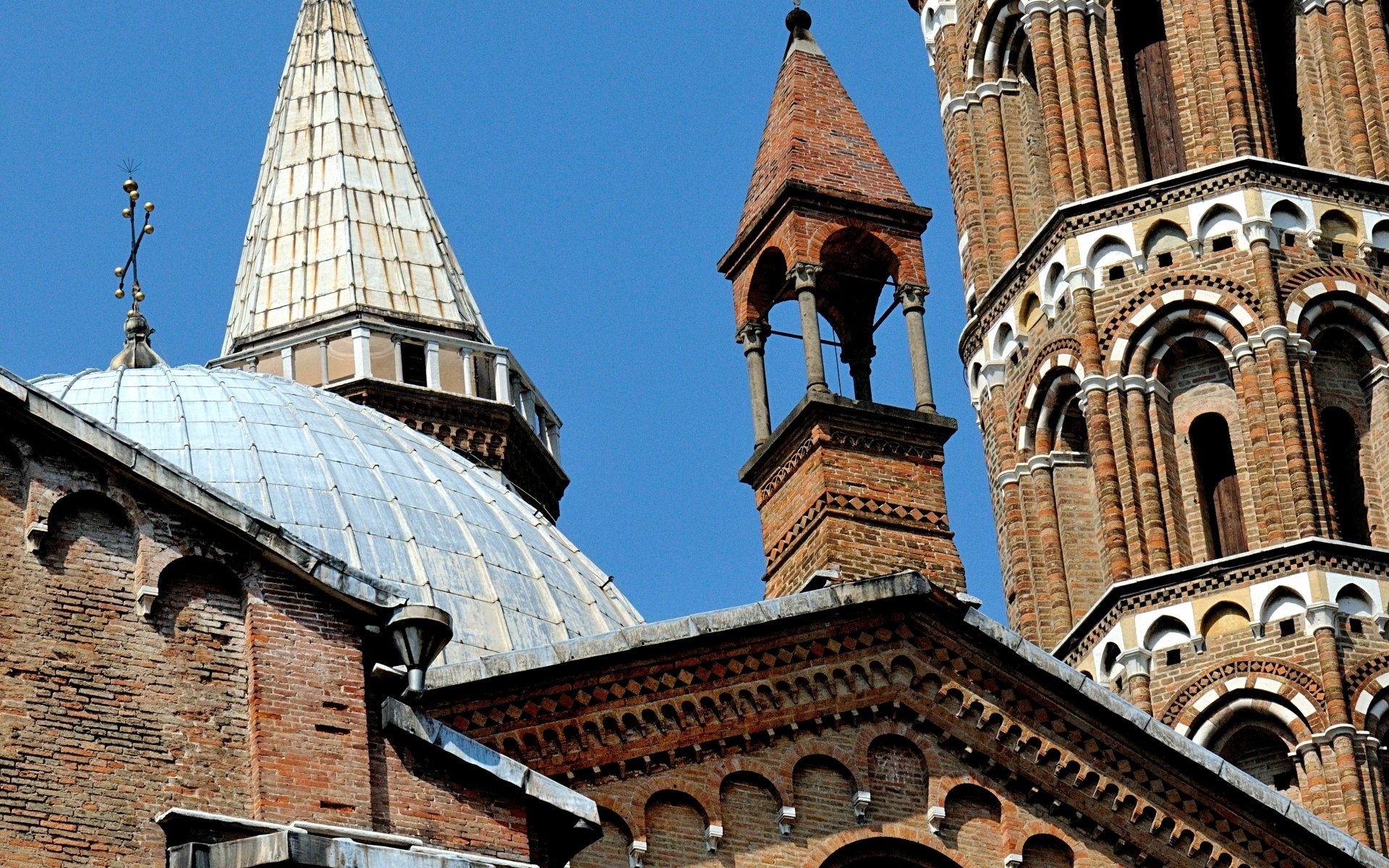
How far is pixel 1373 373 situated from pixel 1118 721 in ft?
59.1

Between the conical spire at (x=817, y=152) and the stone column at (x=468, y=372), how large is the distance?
12599 mm

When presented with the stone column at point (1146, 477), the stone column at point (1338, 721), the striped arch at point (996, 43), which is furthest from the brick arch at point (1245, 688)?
the striped arch at point (996, 43)

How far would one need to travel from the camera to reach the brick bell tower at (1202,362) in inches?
1572

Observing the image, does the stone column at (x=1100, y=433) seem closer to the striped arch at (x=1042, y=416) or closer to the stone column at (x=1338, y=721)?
the striped arch at (x=1042, y=416)

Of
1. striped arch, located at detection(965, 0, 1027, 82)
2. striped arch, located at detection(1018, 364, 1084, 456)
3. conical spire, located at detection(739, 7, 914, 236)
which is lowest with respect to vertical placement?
conical spire, located at detection(739, 7, 914, 236)

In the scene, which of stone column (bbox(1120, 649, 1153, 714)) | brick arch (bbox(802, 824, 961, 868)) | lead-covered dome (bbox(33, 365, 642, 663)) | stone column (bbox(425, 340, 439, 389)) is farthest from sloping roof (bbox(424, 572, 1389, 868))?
stone column (bbox(425, 340, 439, 389))

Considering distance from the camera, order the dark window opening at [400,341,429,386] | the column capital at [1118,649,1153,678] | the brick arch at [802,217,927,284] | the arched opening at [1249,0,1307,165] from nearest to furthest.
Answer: the brick arch at [802,217,927,284], the column capital at [1118,649,1153,678], the dark window opening at [400,341,429,386], the arched opening at [1249,0,1307,165]

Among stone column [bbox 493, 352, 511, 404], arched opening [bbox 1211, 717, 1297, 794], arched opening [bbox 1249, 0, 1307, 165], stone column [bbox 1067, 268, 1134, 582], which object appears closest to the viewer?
arched opening [bbox 1211, 717, 1297, 794]

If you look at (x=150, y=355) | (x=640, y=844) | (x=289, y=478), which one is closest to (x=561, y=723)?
(x=640, y=844)

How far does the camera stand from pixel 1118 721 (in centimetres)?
2556

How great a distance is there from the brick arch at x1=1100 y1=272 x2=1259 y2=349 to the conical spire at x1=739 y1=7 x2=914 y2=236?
12.0 metres

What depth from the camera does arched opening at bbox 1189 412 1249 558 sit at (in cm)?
4156

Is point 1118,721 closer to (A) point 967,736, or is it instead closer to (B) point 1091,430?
(A) point 967,736

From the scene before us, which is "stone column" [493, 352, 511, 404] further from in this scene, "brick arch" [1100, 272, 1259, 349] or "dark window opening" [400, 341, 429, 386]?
"brick arch" [1100, 272, 1259, 349]
